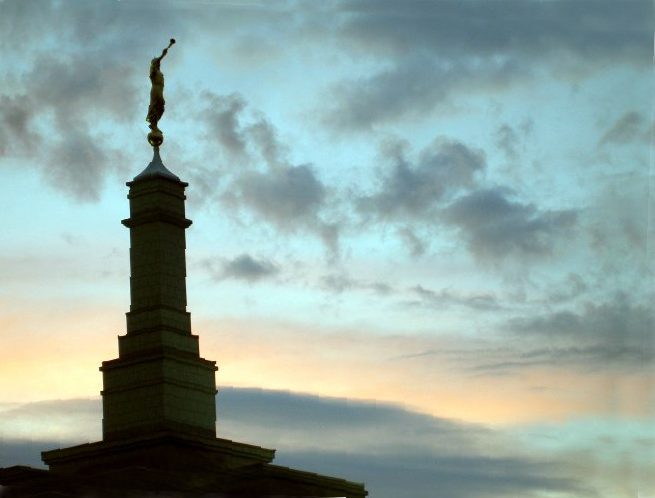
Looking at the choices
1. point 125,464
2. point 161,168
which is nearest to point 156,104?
point 161,168

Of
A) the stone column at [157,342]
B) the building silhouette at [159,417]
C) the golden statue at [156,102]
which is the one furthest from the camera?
the golden statue at [156,102]

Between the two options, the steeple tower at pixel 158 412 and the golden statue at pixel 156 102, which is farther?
the golden statue at pixel 156 102

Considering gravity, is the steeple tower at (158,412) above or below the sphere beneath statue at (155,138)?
below

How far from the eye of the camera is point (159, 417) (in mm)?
113312

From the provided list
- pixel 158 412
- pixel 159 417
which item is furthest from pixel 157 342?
pixel 159 417

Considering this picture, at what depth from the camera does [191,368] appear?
4550 inches

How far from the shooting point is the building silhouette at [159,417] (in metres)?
108

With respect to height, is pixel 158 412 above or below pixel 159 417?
above

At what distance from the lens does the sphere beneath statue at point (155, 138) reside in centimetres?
12044

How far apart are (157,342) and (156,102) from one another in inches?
585

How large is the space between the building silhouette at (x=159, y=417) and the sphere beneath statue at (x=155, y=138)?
907mm

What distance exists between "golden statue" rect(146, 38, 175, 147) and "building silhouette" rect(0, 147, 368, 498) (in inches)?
50.6

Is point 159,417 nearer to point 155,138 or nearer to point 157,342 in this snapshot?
point 157,342

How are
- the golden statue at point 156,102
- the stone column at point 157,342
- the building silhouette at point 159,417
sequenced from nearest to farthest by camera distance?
the building silhouette at point 159,417, the stone column at point 157,342, the golden statue at point 156,102
